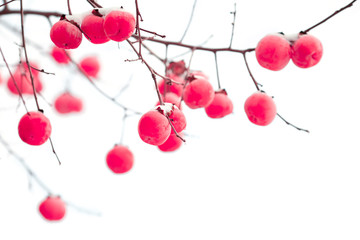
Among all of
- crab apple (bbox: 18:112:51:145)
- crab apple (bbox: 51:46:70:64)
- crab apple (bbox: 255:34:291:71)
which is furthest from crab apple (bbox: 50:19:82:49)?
crab apple (bbox: 51:46:70:64)

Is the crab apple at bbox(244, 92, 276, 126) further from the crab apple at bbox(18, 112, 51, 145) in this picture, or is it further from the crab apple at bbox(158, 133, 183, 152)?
the crab apple at bbox(18, 112, 51, 145)

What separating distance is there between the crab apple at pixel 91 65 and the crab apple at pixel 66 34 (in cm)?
88

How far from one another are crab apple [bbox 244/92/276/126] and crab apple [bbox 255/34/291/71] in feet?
0.30

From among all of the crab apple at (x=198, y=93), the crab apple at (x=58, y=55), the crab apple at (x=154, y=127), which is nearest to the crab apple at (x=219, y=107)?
the crab apple at (x=198, y=93)

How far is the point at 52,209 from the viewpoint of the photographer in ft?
4.65

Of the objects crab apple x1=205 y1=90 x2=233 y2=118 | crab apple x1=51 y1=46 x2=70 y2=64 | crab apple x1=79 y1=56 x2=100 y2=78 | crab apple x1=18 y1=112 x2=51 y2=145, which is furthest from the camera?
crab apple x1=79 y1=56 x2=100 y2=78

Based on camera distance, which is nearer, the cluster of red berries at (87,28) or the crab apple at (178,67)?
the cluster of red berries at (87,28)

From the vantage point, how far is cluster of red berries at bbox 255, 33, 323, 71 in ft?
A: 2.56

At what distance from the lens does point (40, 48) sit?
1.28 m

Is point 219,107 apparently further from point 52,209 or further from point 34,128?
point 52,209

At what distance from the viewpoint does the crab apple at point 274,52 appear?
79cm

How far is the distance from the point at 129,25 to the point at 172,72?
51 cm

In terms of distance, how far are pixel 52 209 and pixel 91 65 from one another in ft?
2.19

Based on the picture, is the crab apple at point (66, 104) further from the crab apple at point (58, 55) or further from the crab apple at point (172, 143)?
the crab apple at point (172, 143)
